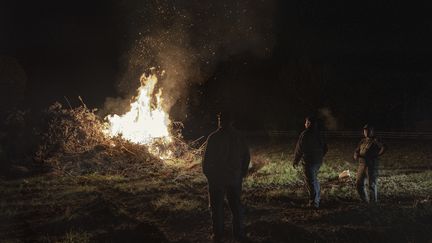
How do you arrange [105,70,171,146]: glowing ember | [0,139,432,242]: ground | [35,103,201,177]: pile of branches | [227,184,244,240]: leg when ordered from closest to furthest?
[227,184,244,240]: leg → [0,139,432,242]: ground → [35,103,201,177]: pile of branches → [105,70,171,146]: glowing ember

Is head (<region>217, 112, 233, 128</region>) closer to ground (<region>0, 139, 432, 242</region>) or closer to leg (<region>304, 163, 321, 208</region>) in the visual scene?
ground (<region>0, 139, 432, 242</region>)

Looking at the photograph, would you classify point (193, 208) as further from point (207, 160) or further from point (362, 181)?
point (362, 181)

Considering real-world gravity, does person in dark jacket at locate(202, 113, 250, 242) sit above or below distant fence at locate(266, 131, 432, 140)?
below

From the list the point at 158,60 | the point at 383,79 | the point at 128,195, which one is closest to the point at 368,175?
the point at 128,195

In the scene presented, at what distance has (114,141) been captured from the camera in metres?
15.2

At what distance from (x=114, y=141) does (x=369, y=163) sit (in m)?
9.27

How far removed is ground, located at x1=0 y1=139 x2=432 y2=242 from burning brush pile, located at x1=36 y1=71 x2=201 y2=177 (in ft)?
2.09

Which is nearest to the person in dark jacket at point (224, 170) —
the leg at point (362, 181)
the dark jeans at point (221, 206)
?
the dark jeans at point (221, 206)

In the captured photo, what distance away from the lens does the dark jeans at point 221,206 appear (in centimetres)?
632

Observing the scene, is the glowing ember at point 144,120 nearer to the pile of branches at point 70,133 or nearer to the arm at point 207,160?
the pile of branches at point 70,133

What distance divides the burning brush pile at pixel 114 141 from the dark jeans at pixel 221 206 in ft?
24.5

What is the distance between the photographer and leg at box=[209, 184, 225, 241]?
6324 mm

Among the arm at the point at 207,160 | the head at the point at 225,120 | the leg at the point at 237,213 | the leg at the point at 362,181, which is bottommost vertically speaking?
the leg at the point at 237,213

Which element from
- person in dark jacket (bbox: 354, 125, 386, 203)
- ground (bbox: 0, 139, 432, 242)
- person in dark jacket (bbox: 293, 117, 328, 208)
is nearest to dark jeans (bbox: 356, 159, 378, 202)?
person in dark jacket (bbox: 354, 125, 386, 203)
